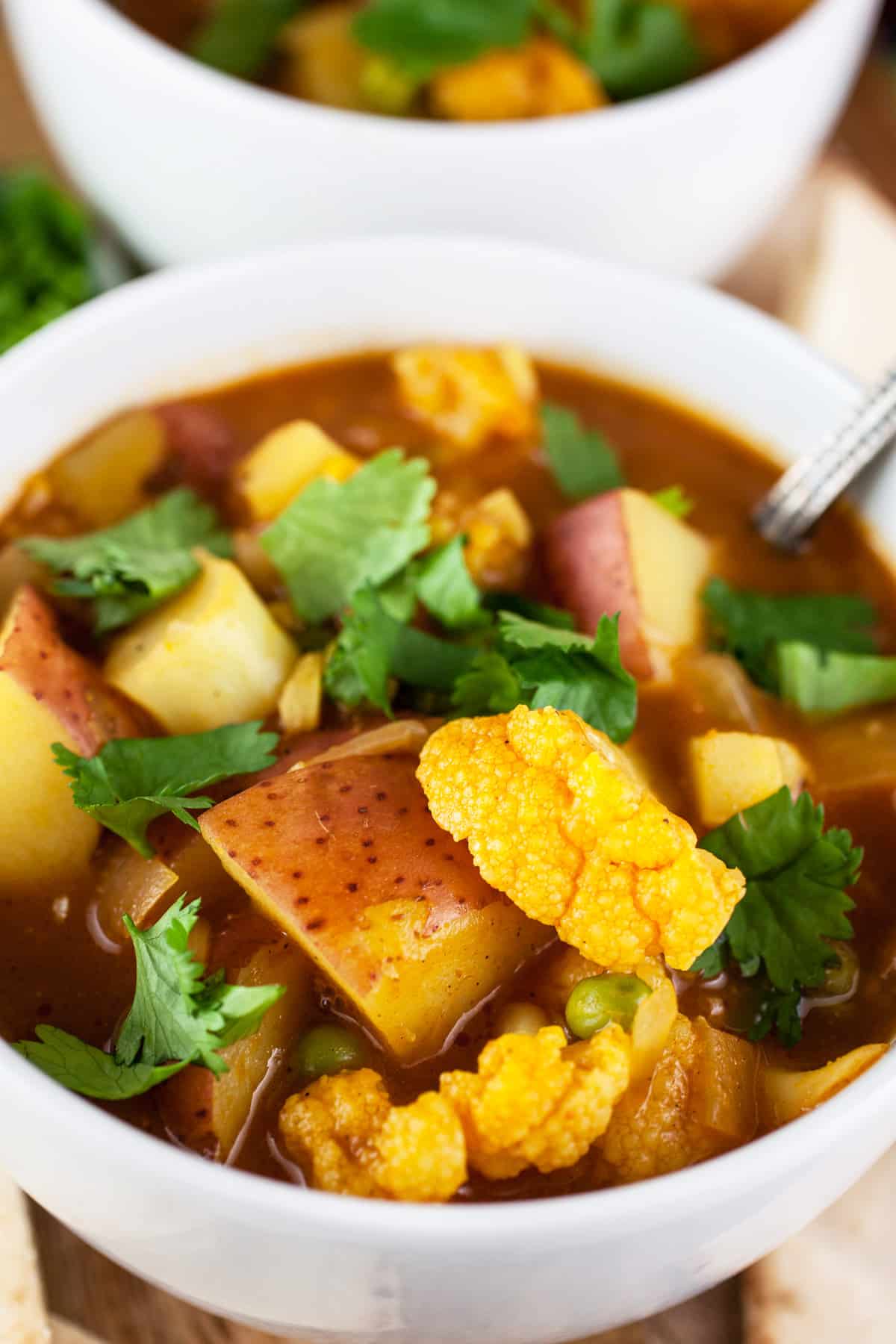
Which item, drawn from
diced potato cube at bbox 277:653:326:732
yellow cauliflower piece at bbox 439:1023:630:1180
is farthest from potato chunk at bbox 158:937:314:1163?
diced potato cube at bbox 277:653:326:732

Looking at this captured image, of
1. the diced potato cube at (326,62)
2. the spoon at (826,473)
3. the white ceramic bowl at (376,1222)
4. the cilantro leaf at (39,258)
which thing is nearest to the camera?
the white ceramic bowl at (376,1222)

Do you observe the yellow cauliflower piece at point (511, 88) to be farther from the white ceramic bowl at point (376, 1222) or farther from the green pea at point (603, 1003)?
the green pea at point (603, 1003)

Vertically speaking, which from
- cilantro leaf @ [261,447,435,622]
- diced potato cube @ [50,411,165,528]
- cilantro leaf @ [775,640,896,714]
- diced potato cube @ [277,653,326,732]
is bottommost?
diced potato cube @ [50,411,165,528]

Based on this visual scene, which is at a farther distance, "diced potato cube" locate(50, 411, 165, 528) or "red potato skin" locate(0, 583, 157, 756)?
"diced potato cube" locate(50, 411, 165, 528)

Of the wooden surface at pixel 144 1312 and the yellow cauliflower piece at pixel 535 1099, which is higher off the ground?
the yellow cauliflower piece at pixel 535 1099

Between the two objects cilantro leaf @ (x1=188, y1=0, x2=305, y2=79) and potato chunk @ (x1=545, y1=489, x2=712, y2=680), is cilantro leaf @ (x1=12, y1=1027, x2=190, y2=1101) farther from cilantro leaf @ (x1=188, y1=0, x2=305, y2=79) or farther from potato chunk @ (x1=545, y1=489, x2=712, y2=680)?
cilantro leaf @ (x1=188, y1=0, x2=305, y2=79)

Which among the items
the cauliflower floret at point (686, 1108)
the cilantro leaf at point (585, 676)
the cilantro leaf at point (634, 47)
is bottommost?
the cauliflower floret at point (686, 1108)

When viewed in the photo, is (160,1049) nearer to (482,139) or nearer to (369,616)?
(369,616)

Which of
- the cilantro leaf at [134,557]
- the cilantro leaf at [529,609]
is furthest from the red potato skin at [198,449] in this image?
the cilantro leaf at [529,609]
